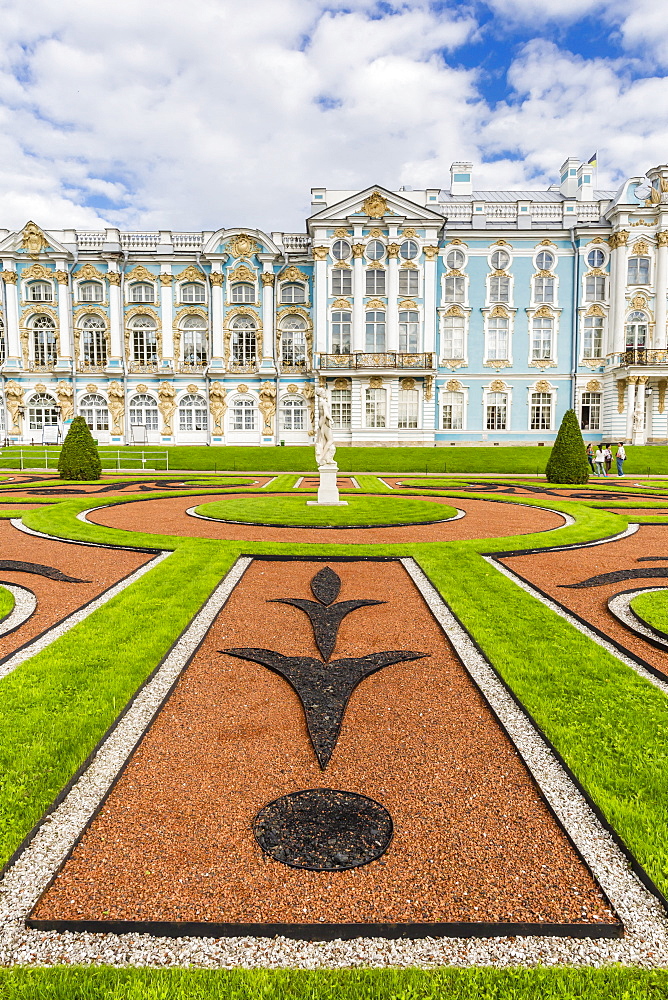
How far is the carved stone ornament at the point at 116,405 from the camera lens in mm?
47625

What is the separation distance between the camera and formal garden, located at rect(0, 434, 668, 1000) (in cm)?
254

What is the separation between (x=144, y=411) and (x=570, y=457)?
35.5 metres

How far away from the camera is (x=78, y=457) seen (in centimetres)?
2352

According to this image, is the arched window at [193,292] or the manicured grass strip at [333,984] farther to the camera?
the arched window at [193,292]

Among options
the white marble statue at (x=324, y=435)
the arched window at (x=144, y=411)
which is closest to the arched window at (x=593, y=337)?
the arched window at (x=144, y=411)

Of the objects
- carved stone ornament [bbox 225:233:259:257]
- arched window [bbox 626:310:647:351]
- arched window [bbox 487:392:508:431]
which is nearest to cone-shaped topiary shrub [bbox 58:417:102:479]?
carved stone ornament [bbox 225:233:259:257]

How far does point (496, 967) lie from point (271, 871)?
3.66 ft

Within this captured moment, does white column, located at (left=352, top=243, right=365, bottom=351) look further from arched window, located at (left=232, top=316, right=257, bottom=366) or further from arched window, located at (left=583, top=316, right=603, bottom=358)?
arched window, located at (left=583, top=316, right=603, bottom=358)

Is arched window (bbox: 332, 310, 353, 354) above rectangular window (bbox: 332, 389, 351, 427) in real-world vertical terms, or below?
above

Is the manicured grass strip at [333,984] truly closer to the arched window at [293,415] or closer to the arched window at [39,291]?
the arched window at [293,415]

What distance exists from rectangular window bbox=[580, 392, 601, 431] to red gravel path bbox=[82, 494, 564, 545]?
115ft

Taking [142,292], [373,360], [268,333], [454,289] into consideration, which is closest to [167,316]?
[142,292]

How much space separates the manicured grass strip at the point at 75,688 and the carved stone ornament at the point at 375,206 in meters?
42.5

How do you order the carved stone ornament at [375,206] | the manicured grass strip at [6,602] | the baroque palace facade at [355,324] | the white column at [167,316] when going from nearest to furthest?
the manicured grass strip at [6,602]
the carved stone ornament at [375,206]
the baroque palace facade at [355,324]
the white column at [167,316]
